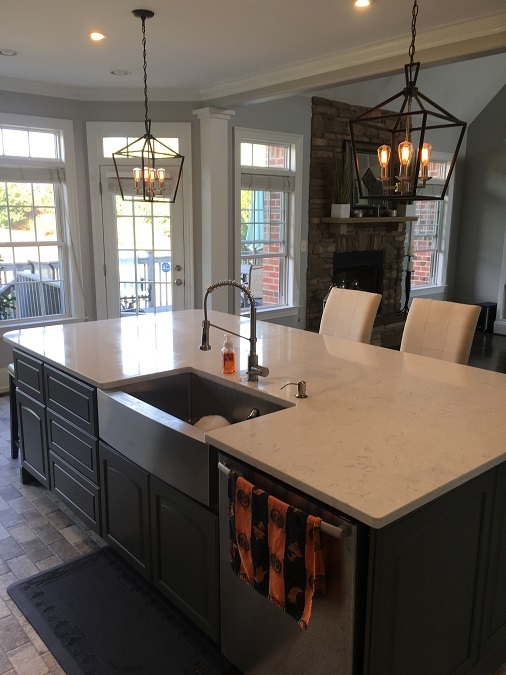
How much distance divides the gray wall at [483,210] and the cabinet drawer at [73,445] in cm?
666

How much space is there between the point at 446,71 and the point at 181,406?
215 inches

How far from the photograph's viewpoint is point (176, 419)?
82.3 inches

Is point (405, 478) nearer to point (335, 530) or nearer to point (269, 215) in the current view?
point (335, 530)

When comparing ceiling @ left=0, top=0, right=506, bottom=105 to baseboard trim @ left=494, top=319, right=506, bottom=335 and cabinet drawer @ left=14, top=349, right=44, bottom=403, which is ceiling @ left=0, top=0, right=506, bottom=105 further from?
baseboard trim @ left=494, top=319, right=506, bottom=335

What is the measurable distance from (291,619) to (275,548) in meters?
0.24

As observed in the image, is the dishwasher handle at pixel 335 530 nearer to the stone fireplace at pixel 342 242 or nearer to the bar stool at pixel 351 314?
the bar stool at pixel 351 314

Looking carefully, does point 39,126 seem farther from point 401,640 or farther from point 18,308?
point 401,640

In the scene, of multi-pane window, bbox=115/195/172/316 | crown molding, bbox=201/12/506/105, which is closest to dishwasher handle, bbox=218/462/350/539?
crown molding, bbox=201/12/506/105

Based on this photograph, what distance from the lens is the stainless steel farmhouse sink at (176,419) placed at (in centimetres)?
191

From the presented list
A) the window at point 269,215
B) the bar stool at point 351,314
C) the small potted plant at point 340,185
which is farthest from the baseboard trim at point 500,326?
the bar stool at point 351,314

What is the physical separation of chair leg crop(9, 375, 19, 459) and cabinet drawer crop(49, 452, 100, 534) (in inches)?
29.5

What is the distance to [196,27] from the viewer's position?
3.42m

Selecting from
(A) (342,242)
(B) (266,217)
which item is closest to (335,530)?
(B) (266,217)

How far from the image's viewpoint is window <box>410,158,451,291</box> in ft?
26.2
